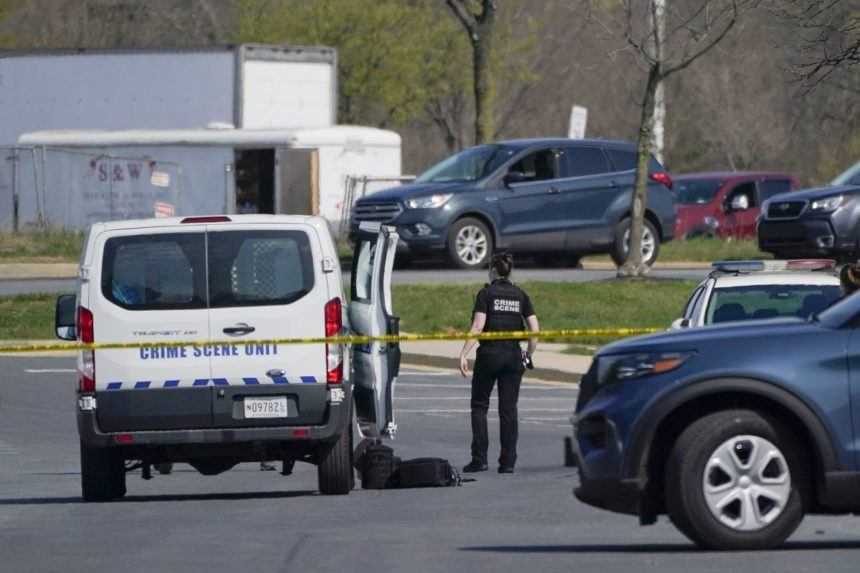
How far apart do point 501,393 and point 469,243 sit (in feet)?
43.8

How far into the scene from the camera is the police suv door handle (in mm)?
12164

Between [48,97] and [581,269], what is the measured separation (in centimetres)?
1475

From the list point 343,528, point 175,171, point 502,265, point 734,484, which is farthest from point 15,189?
point 734,484

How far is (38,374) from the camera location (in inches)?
864

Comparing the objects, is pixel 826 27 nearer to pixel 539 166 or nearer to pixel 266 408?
pixel 266 408

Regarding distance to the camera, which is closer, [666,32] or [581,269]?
[666,32]

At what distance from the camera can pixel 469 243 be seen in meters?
28.1

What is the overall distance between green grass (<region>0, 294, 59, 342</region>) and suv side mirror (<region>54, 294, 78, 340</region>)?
11953mm

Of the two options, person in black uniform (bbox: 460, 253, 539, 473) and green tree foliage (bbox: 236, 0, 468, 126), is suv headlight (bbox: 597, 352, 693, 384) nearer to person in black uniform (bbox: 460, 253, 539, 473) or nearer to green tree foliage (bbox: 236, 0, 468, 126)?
person in black uniform (bbox: 460, 253, 539, 473)

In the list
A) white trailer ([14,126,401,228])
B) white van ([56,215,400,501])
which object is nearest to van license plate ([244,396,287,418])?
white van ([56,215,400,501])

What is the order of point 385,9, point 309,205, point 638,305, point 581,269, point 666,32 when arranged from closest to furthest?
point 638,305, point 666,32, point 581,269, point 309,205, point 385,9

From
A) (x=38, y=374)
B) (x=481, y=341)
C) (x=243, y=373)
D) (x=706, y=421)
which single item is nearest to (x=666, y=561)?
(x=706, y=421)

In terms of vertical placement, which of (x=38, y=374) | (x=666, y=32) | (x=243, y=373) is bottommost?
(x=38, y=374)

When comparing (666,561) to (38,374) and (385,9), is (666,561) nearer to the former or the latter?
(38,374)
